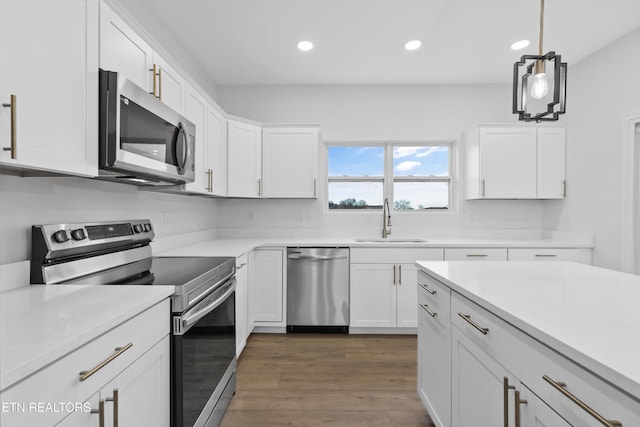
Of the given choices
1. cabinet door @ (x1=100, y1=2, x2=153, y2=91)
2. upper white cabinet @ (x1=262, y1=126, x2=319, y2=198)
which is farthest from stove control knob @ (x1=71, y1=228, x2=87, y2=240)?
upper white cabinet @ (x1=262, y1=126, x2=319, y2=198)

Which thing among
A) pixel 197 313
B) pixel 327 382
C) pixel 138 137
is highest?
pixel 138 137

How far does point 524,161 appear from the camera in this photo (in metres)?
3.59

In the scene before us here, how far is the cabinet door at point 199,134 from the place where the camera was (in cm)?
247

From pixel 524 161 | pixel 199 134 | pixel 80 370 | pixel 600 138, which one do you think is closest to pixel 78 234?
pixel 80 370

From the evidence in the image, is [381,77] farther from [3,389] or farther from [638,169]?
[3,389]

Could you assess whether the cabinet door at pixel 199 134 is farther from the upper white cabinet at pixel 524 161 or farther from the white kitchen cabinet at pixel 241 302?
the upper white cabinet at pixel 524 161

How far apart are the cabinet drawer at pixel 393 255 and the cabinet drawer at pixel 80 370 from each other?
2325 millimetres

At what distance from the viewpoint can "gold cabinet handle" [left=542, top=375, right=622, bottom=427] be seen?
65 cm

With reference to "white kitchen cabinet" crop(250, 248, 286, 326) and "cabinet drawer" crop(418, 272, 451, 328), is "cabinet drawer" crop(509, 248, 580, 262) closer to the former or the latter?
"cabinet drawer" crop(418, 272, 451, 328)

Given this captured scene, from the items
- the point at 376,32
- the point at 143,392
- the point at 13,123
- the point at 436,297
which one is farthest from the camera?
the point at 376,32

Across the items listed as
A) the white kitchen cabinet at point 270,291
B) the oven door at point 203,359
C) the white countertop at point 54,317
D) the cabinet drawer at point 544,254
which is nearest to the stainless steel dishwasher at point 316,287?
the white kitchen cabinet at point 270,291

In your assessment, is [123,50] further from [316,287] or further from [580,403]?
[316,287]

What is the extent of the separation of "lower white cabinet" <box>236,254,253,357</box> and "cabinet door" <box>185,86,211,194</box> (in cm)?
67

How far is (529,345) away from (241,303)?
85.7 inches
